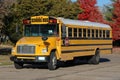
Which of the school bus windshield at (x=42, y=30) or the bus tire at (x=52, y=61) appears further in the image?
the school bus windshield at (x=42, y=30)

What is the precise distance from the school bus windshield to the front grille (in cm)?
150

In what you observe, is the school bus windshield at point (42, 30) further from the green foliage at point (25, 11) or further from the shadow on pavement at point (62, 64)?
the green foliage at point (25, 11)

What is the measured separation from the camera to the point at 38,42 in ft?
69.9

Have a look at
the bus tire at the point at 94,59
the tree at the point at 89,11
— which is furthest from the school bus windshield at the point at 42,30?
the tree at the point at 89,11

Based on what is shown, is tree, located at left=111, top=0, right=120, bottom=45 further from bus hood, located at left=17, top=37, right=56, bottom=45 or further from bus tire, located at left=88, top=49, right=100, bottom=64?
bus hood, located at left=17, top=37, right=56, bottom=45

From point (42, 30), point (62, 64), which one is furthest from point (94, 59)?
point (42, 30)

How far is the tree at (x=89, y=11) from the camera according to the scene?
186 ft

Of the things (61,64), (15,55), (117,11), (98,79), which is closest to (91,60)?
(61,64)

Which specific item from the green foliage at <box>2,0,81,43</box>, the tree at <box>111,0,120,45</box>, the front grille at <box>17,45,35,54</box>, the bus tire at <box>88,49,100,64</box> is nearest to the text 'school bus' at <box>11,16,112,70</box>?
the front grille at <box>17,45,35,54</box>

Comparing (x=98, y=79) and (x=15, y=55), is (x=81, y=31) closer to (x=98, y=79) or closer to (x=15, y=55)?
(x=15, y=55)

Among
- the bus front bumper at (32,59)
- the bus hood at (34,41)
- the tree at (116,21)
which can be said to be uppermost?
the bus hood at (34,41)

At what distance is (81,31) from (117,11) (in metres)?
26.3

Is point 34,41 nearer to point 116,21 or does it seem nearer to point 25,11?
point 25,11

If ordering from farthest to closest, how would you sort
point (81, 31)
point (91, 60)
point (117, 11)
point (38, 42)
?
point (117, 11)
point (91, 60)
point (81, 31)
point (38, 42)
